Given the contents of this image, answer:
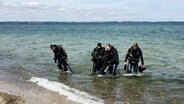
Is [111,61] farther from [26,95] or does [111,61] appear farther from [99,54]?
[26,95]

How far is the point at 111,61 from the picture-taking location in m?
18.6

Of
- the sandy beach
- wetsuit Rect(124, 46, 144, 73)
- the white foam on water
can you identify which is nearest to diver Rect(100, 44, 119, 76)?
wetsuit Rect(124, 46, 144, 73)

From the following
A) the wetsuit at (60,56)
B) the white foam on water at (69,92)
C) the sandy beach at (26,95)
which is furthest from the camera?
the wetsuit at (60,56)

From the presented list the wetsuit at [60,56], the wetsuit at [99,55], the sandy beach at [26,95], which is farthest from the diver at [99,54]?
the sandy beach at [26,95]

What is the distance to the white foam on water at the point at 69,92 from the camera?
1313cm

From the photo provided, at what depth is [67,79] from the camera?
18.8m

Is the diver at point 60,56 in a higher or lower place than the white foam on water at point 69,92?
higher

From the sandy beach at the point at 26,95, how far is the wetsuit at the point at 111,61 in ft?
12.6

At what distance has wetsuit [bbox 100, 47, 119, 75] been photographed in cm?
1848

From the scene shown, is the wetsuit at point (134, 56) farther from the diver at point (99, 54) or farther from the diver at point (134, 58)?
the diver at point (99, 54)

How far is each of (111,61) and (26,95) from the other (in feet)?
20.4

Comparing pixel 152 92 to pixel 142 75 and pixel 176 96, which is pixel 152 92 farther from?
pixel 142 75

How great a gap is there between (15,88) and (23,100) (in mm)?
3081

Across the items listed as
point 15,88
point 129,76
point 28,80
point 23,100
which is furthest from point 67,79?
point 23,100
